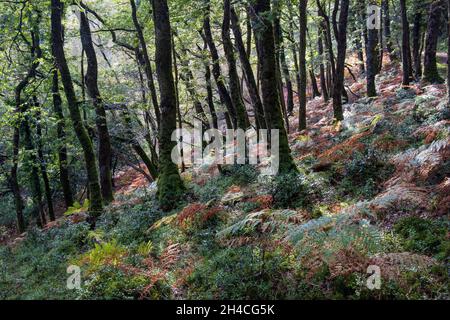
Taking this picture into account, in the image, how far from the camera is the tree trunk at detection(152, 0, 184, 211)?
1040 cm

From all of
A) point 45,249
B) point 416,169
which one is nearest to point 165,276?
point 416,169

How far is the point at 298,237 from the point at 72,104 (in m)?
8.73

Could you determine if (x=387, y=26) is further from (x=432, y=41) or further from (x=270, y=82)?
(x=270, y=82)

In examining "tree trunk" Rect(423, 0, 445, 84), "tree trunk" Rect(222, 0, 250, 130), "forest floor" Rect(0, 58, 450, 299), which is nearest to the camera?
"forest floor" Rect(0, 58, 450, 299)

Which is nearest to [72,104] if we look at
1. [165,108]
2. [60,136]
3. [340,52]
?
[165,108]

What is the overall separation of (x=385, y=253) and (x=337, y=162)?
4279 millimetres

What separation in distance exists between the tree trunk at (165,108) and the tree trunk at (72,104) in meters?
2.49

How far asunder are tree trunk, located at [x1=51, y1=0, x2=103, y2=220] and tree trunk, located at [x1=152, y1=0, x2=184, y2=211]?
249 cm

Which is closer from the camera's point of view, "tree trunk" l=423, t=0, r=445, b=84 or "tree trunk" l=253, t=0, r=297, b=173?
"tree trunk" l=253, t=0, r=297, b=173

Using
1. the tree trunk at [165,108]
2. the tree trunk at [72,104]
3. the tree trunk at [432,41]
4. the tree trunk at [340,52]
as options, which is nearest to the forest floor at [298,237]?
the tree trunk at [165,108]

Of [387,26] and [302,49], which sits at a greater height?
[387,26]

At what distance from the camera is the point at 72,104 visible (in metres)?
11.6

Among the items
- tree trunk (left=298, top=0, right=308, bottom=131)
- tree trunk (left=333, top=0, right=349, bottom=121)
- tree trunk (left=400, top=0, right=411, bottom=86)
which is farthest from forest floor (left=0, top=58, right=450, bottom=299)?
tree trunk (left=400, top=0, right=411, bottom=86)

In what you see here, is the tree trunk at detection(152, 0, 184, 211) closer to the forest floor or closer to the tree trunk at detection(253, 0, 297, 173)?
the forest floor
